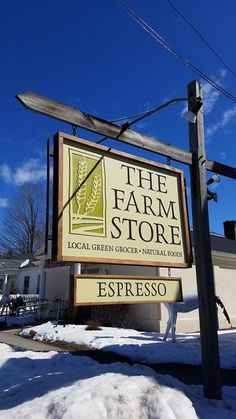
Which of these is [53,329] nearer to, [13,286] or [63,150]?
[63,150]

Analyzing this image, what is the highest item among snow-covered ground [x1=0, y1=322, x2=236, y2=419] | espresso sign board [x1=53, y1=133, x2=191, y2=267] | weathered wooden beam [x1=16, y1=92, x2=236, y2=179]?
weathered wooden beam [x1=16, y1=92, x2=236, y2=179]

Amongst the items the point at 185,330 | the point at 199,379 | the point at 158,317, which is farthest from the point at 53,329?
the point at 199,379

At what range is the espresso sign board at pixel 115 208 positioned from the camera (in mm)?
4777

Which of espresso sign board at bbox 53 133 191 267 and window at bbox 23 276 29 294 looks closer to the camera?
espresso sign board at bbox 53 133 191 267

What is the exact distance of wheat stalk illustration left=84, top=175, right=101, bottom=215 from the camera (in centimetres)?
499

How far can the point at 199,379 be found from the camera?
8242 mm

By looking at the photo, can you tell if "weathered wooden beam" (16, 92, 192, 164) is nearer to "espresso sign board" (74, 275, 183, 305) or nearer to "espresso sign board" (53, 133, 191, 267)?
"espresso sign board" (53, 133, 191, 267)

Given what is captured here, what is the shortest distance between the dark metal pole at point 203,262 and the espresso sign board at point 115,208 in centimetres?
19

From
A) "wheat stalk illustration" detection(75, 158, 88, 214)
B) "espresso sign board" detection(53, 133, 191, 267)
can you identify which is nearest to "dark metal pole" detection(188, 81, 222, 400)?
"espresso sign board" detection(53, 133, 191, 267)

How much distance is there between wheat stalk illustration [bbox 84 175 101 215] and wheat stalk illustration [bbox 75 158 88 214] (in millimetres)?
86

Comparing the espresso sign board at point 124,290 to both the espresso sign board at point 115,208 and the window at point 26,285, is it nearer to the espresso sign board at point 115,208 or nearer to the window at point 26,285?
the espresso sign board at point 115,208

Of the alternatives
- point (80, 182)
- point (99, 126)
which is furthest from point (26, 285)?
point (80, 182)

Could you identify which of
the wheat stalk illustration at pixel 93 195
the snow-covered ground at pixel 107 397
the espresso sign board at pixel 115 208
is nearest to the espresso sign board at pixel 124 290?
the espresso sign board at pixel 115 208

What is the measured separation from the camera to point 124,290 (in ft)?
17.0
